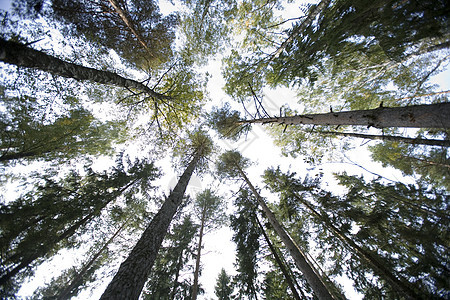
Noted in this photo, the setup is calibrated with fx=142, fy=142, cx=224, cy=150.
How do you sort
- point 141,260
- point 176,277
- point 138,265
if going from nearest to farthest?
point 138,265 → point 141,260 → point 176,277

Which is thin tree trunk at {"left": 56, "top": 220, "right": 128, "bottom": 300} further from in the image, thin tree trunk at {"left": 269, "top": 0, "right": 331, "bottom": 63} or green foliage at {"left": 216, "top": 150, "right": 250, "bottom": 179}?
thin tree trunk at {"left": 269, "top": 0, "right": 331, "bottom": 63}

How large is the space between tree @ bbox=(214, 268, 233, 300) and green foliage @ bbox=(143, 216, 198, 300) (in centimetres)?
512

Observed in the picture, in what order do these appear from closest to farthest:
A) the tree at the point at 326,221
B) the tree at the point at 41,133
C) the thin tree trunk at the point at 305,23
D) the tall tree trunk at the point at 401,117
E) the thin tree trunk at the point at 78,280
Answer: the tall tree trunk at the point at 401,117 → the tree at the point at 326,221 → the thin tree trunk at the point at 305,23 → the tree at the point at 41,133 → the thin tree trunk at the point at 78,280

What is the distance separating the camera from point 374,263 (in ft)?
13.0

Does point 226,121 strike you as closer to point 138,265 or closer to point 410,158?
point 138,265

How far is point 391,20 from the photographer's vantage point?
8.43 ft

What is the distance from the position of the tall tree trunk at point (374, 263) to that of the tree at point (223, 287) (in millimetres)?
11626

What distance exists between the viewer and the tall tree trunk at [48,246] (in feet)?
15.1

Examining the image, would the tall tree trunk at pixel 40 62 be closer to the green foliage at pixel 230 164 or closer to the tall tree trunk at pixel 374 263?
the green foliage at pixel 230 164

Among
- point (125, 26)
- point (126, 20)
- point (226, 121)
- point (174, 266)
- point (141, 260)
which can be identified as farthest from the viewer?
point (174, 266)

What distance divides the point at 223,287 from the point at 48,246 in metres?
15.0

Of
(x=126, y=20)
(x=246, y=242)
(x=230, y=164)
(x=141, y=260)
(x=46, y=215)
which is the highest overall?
(x=230, y=164)

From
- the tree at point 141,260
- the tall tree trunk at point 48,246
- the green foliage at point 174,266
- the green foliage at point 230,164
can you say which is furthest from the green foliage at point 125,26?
the green foliage at point 174,266

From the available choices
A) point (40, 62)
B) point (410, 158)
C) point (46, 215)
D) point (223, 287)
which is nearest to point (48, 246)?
point (46, 215)
